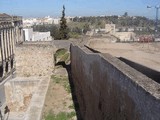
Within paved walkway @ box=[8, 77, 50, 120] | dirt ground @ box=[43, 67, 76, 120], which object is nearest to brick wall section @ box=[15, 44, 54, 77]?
paved walkway @ box=[8, 77, 50, 120]

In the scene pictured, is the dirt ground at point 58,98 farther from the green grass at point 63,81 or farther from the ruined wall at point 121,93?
the ruined wall at point 121,93

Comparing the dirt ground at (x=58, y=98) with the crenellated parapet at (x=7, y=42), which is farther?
the crenellated parapet at (x=7, y=42)

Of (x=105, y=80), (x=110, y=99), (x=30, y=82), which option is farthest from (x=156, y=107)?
(x=30, y=82)

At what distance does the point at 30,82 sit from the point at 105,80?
37.2ft

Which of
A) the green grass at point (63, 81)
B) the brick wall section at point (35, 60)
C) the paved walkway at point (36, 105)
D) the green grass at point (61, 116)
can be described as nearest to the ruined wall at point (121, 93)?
the paved walkway at point (36, 105)

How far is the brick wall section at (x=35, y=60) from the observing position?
61.9 feet

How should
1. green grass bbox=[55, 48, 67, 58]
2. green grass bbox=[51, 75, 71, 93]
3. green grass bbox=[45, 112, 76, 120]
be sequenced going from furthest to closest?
green grass bbox=[55, 48, 67, 58], green grass bbox=[51, 75, 71, 93], green grass bbox=[45, 112, 76, 120]

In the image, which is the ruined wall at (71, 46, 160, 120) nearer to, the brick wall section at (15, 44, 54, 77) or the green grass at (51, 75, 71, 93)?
the green grass at (51, 75, 71, 93)

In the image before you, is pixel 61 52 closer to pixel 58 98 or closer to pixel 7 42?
pixel 58 98

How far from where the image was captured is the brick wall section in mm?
18859

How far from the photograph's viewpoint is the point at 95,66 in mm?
8406

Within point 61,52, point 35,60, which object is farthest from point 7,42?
point 35,60

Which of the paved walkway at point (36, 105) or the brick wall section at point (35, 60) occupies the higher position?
the brick wall section at point (35, 60)

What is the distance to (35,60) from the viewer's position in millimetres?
18906
